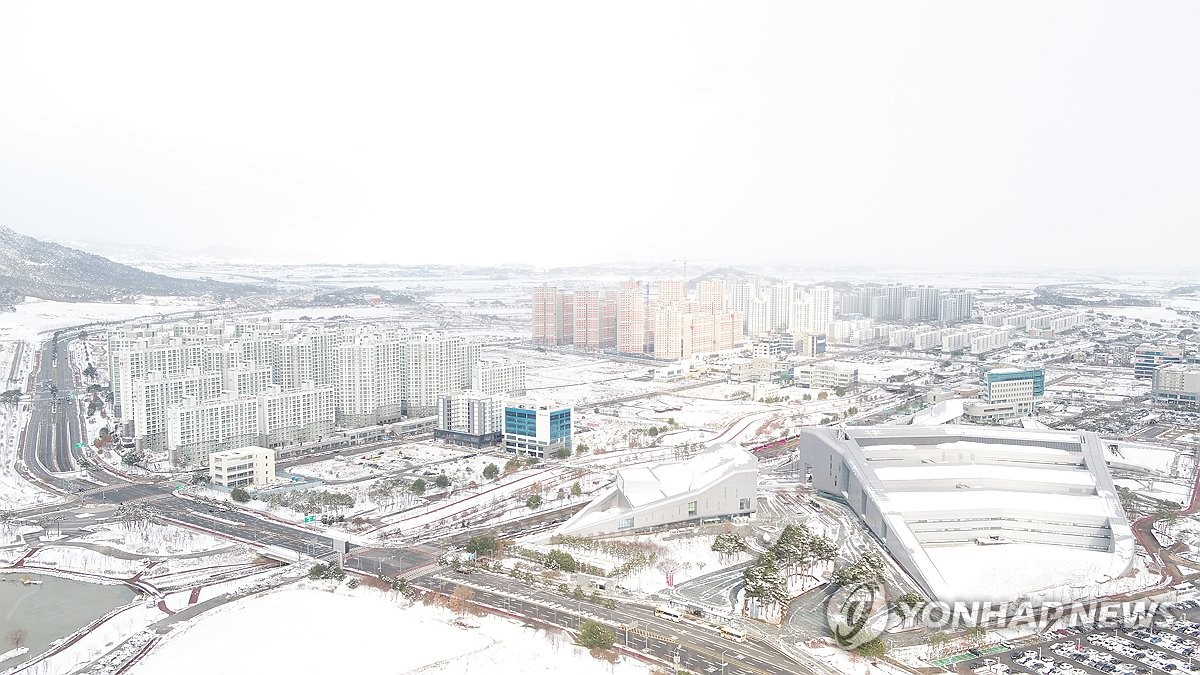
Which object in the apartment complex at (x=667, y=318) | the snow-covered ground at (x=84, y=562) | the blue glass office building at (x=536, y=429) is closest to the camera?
the snow-covered ground at (x=84, y=562)

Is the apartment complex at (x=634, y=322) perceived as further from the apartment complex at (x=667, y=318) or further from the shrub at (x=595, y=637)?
the shrub at (x=595, y=637)

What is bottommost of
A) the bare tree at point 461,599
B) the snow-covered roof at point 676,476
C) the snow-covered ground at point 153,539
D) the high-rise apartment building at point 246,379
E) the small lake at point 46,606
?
the small lake at point 46,606

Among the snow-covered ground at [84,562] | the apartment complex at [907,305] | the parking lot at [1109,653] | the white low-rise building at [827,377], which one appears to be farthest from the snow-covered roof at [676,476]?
the apartment complex at [907,305]

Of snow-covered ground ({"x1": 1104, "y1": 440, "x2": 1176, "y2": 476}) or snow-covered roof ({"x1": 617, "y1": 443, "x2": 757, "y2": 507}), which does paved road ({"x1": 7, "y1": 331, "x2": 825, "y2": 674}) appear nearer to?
snow-covered roof ({"x1": 617, "y1": 443, "x2": 757, "y2": 507})

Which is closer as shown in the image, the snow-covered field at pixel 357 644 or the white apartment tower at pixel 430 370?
the snow-covered field at pixel 357 644

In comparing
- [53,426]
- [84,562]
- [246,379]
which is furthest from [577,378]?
[84,562]
